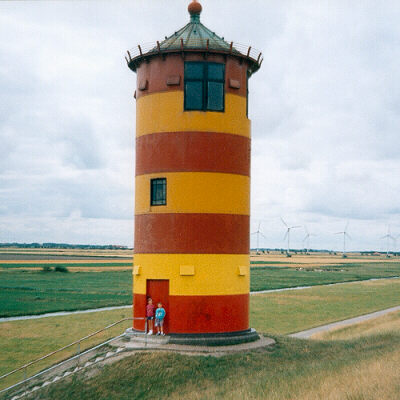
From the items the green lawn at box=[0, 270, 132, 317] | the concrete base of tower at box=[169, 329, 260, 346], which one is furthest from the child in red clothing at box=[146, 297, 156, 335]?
the green lawn at box=[0, 270, 132, 317]

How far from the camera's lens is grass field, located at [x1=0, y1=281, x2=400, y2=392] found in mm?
29000

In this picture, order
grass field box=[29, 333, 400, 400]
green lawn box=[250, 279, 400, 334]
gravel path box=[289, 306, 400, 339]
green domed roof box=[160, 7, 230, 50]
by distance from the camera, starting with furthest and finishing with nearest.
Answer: green lawn box=[250, 279, 400, 334] → gravel path box=[289, 306, 400, 339] → green domed roof box=[160, 7, 230, 50] → grass field box=[29, 333, 400, 400]

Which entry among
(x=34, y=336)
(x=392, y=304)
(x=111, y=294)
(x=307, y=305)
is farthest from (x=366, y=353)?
(x=111, y=294)

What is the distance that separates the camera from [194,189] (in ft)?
62.4

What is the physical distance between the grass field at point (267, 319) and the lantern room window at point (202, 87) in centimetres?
861

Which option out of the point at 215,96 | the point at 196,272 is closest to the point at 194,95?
the point at 215,96

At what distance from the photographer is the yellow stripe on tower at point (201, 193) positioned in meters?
19.0

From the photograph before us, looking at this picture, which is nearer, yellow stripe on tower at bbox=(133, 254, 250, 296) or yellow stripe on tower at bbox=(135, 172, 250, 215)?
yellow stripe on tower at bbox=(133, 254, 250, 296)

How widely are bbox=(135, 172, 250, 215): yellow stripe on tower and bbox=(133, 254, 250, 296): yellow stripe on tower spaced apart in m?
1.55

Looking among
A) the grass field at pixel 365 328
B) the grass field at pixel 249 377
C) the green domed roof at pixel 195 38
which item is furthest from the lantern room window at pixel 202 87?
the grass field at pixel 365 328

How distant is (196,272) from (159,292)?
1.50m

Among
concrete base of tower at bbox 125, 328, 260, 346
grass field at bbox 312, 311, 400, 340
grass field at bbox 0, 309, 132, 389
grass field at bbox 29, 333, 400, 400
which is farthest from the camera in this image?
grass field at bbox 312, 311, 400, 340

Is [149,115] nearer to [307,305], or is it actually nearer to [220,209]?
[220,209]

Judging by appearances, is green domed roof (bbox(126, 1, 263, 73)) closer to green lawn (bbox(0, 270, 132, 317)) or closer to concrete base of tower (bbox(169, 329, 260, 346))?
concrete base of tower (bbox(169, 329, 260, 346))
